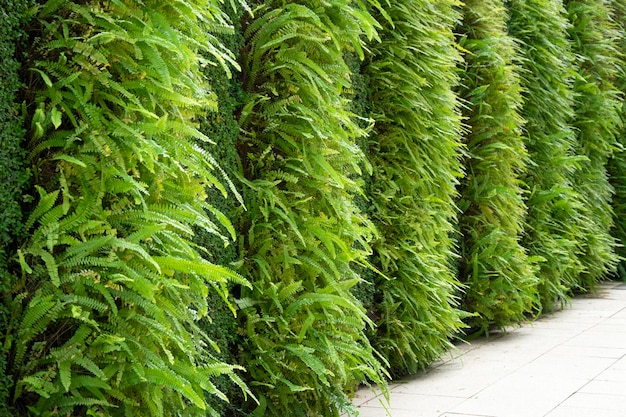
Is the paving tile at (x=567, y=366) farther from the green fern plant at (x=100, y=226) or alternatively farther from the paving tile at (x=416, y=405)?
the green fern plant at (x=100, y=226)

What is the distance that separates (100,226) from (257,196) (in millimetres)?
1076

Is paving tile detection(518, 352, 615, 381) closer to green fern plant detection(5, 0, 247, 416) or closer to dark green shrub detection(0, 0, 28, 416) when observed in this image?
green fern plant detection(5, 0, 247, 416)

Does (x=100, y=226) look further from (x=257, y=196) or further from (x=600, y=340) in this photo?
(x=600, y=340)

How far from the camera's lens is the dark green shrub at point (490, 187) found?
512 cm

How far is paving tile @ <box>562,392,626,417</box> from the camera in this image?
3638mm

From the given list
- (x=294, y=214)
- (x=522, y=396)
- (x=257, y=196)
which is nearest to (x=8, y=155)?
(x=257, y=196)

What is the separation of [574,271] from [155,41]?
5065 millimetres

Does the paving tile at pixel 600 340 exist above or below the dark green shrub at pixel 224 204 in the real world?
below

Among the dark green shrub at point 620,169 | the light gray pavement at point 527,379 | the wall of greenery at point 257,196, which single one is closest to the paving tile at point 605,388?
the light gray pavement at point 527,379

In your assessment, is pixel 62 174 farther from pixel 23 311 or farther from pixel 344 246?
pixel 344 246

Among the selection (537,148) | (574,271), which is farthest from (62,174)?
(574,271)

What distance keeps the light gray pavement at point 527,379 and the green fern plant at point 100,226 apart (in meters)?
1.84

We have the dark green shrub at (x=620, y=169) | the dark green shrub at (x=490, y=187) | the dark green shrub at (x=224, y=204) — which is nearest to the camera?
the dark green shrub at (x=224, y=204)

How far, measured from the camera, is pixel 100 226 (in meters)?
1.94
